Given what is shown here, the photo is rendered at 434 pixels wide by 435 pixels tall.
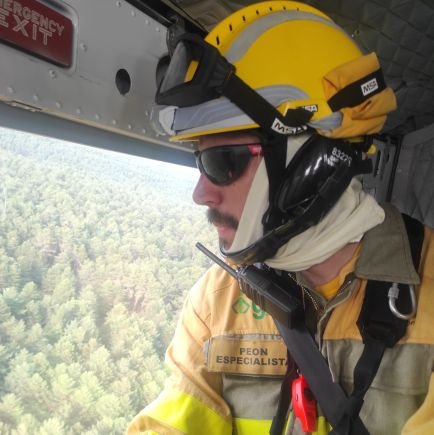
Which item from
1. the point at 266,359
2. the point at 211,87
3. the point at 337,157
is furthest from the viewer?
the point at 266,359

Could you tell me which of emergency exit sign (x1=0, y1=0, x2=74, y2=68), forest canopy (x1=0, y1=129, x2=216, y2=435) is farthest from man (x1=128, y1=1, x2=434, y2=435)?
forest canopy (x1=0, y1=129, x2=216, y2=435)

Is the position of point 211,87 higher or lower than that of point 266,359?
higher

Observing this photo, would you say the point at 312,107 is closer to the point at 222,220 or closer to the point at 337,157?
the point at 337,157

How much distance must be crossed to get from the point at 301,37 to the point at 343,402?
1139 millimetres

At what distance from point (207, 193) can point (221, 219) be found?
105 millimetres

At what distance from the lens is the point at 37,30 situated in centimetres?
109

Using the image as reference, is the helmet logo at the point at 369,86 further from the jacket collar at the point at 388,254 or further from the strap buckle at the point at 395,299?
the strap buckle at the point at 395,299

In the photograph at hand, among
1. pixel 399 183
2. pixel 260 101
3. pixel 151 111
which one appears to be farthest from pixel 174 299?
pixel 399 183

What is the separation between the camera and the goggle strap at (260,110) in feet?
3.96

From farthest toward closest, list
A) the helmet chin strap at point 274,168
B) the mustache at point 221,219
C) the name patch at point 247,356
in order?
the name patch at point 247,356 < the mustache at point 221,219 < the helmet chin strap at point 274,168

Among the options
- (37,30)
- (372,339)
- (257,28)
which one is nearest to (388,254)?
(372,339)

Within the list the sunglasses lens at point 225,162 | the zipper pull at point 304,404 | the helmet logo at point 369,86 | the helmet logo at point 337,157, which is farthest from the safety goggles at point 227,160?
the zipper pull at point 304,404

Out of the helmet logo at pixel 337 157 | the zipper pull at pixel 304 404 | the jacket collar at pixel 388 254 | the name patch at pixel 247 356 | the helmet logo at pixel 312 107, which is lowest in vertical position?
the zipper pull at pixel 304 404

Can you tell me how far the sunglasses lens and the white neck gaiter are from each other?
0.06m
